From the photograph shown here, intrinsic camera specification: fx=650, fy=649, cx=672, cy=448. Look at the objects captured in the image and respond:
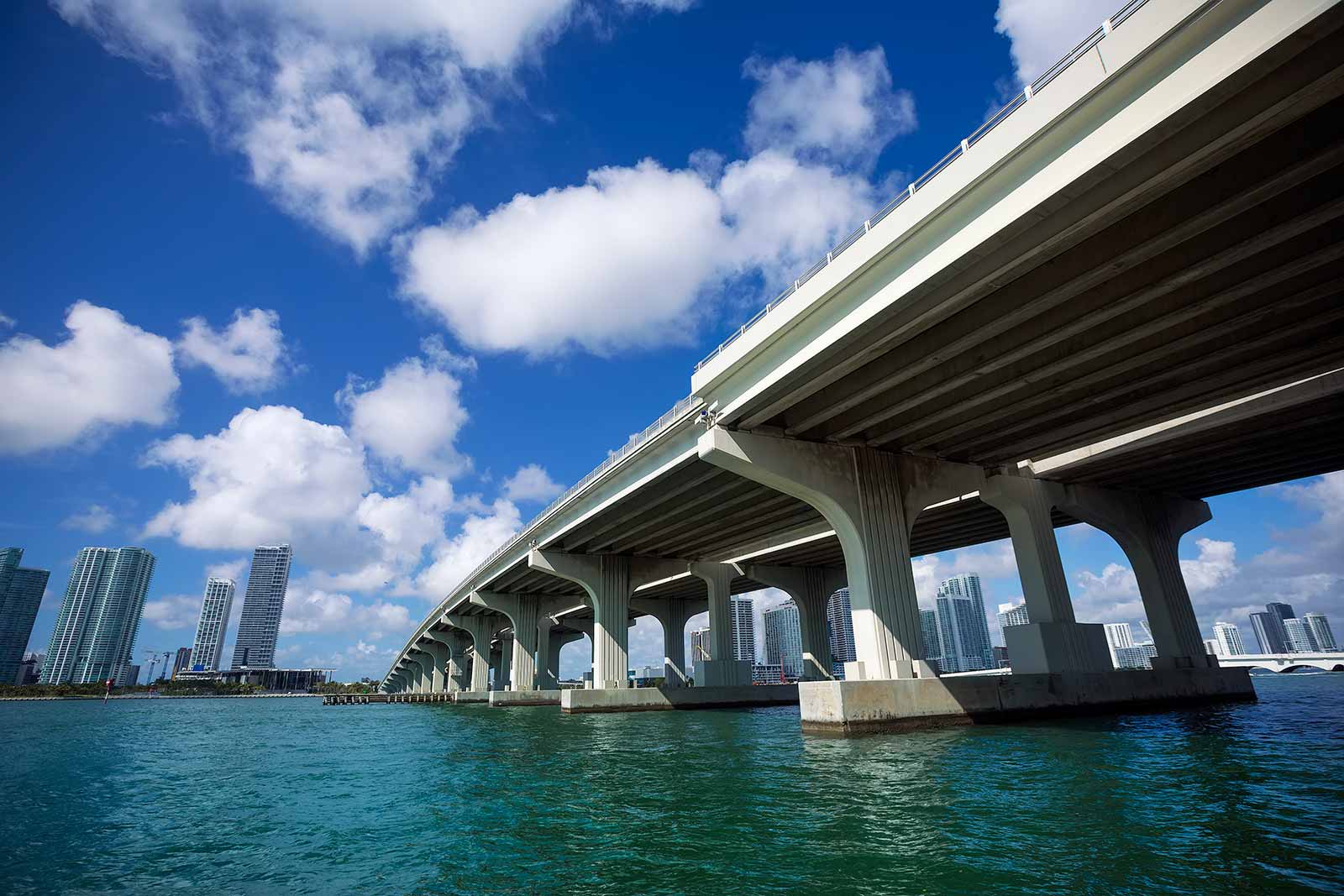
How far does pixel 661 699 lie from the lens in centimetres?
4716

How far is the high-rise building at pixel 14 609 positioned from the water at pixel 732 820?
233 metres

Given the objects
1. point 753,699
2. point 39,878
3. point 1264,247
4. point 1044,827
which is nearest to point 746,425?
point 1264,247

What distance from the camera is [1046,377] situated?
73.6 ft

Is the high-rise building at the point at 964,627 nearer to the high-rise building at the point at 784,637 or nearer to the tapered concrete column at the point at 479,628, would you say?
the high-rise building at the point at 784,637

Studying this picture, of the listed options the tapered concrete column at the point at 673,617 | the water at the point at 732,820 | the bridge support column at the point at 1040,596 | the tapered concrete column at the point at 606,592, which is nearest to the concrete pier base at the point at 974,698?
the bridge support column at the point at 1040,596

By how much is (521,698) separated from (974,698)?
46.9 m

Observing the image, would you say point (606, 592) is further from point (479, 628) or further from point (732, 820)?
point (479, 628)

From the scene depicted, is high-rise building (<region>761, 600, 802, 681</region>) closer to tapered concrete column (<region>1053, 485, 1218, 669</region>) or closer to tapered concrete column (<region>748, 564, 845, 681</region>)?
tapered concrete column (<region>748, 564, 845, 681</region>)

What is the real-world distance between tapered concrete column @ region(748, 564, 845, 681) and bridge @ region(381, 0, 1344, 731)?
9.02 meters

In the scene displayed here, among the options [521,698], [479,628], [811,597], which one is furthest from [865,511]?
[479,628]

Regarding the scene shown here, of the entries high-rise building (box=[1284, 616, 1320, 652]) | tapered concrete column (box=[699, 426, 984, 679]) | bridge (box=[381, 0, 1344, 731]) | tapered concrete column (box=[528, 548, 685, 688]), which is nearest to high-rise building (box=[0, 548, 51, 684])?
tapered concrete column (box=[528, 548, 685, 688])

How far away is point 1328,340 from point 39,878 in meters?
33.5

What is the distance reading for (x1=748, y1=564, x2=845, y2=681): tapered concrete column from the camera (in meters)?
54.5

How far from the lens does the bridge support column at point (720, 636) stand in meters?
49.5
